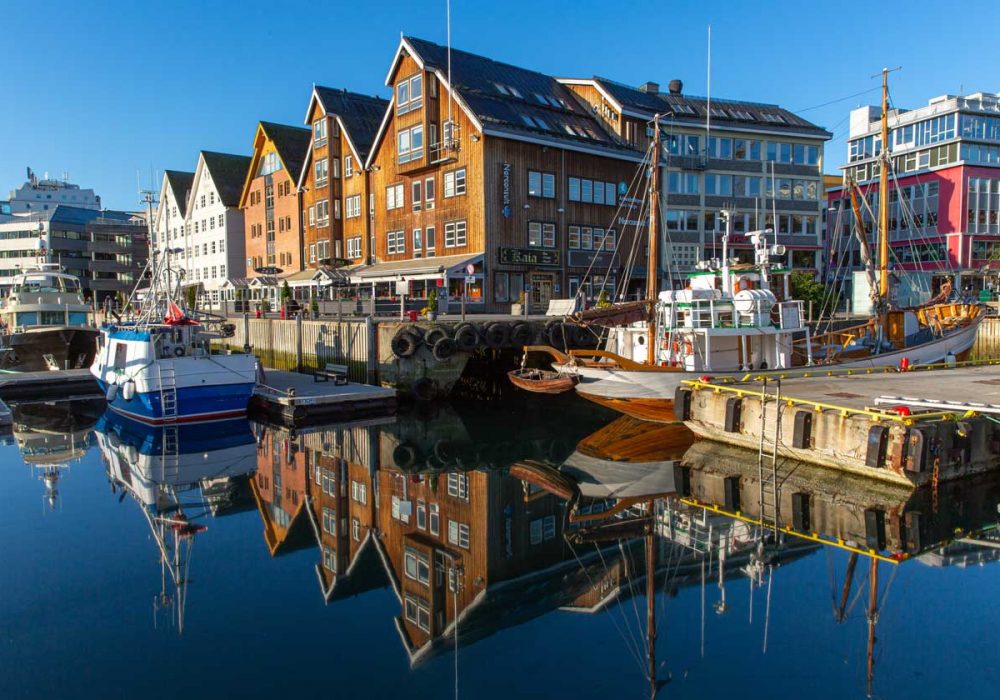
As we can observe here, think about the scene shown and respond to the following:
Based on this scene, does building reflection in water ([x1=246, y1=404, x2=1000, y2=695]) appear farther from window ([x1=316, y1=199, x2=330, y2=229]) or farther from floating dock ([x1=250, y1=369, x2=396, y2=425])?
window ([x1=316, y1=199, x2=330, y2=229])

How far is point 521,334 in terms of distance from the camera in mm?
31250

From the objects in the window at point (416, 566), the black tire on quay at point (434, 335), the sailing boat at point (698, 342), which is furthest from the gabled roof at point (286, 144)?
the window at point (416, 566)

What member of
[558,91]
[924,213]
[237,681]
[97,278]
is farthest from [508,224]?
[97,278]

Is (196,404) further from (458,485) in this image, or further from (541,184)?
(541,184)

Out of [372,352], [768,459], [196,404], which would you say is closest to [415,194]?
[372,352]

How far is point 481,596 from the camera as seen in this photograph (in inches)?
466

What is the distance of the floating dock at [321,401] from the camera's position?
25.9 m

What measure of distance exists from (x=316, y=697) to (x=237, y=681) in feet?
3.82

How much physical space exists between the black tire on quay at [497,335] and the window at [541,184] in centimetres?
1234

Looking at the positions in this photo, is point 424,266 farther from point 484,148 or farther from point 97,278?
point 97,278

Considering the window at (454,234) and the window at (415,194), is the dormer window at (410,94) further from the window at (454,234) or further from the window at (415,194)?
the window at (454,234)

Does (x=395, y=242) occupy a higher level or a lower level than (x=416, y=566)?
higher

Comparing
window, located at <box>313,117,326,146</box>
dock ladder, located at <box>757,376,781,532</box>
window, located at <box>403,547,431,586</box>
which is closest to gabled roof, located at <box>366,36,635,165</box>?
window, located at <box>313,117,326,146</box>

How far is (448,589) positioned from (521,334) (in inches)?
781
